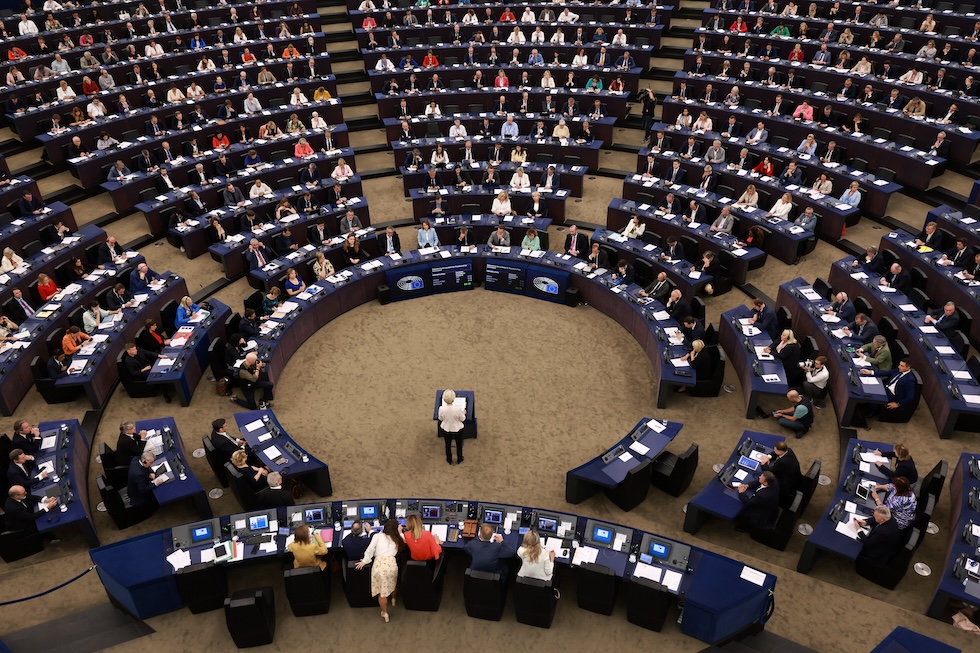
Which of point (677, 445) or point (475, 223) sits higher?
point (475, 223)

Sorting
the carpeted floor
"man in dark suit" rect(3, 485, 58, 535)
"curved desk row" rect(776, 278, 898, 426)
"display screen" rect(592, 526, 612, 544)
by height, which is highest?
"curved desk row" rect(776, 278, 898, 426)

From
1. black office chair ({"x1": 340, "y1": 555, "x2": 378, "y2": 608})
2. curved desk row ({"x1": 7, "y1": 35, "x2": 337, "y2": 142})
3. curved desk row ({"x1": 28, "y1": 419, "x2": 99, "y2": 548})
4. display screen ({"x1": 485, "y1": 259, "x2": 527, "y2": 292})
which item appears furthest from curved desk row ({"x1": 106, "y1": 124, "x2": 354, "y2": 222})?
black office chair ({"x1": 340, "y1": 555, "x2": 378, "y2": 608})

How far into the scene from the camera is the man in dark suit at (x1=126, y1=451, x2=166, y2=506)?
12.1m

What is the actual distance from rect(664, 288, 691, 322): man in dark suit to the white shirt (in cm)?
598

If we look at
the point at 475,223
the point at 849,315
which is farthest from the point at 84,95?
the point at 849,315

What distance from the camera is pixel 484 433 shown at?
14.7 metres

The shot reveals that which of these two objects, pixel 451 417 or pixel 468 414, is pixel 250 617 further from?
pixel 468 414

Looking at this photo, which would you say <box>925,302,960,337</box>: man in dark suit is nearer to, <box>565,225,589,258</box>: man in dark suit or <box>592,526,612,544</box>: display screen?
<box>565,225,589,258</box>: man in dark suit

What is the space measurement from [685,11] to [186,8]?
20.3 meters

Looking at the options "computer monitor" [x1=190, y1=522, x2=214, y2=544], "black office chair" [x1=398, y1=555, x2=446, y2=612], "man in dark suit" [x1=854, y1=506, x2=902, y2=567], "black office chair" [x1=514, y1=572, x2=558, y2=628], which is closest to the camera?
"black office chair" [x1=514, y1=572, x2=558, y2=628]

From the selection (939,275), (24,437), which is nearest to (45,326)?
(24,437)

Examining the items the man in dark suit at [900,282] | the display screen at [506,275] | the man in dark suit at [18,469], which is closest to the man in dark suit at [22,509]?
the man in dark suit at [18,469]

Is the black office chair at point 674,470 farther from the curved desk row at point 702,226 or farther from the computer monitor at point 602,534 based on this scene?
the curved desk row at point 702,226

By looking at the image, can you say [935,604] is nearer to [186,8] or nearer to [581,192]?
[581,192]
